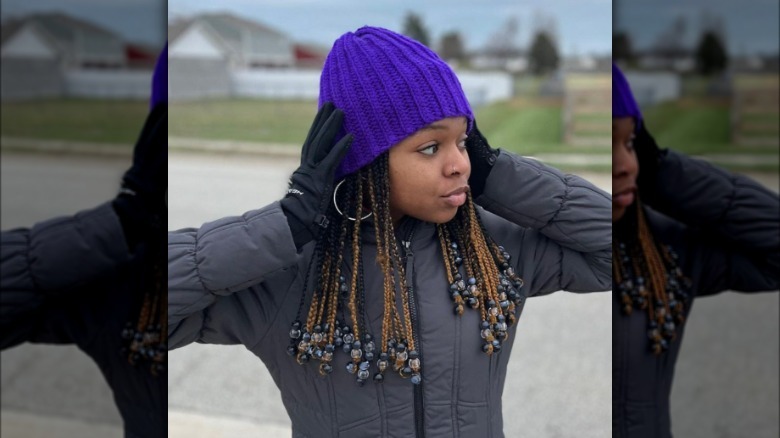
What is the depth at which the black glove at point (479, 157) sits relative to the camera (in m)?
0.92

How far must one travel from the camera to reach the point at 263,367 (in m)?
1.11

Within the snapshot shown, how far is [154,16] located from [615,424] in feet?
3.27

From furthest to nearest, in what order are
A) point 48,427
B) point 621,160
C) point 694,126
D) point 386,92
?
point 48,427 < point 694,126 < point 621,160 < point 386,92

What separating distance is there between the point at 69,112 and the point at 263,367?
22.3 inches

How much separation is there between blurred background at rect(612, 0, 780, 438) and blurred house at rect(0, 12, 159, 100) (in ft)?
2.69

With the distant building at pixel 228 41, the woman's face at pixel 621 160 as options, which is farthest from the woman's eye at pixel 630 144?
the distant building at pixel 228 41

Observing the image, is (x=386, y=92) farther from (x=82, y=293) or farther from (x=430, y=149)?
(x=82, y=293)

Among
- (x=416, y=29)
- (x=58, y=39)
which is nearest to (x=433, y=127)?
(x=416, y=29)

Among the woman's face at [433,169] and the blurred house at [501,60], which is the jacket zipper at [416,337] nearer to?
the woman's face at [433,169]

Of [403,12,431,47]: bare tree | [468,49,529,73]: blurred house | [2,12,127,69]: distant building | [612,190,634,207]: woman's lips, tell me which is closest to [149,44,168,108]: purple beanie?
[2,12,127,69]: distant building

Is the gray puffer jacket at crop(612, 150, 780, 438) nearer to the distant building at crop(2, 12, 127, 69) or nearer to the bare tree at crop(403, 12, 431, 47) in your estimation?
the bare tree at crop(403, 12, 431, 47)

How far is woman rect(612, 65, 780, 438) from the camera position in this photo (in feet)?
3.39

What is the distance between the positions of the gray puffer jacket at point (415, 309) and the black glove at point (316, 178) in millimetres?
24

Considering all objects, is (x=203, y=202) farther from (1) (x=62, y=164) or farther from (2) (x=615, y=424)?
(2) (x=615, y=424)
